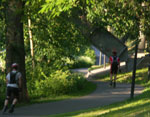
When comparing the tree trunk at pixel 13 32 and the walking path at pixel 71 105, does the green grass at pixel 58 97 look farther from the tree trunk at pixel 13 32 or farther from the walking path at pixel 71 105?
the tree trunk at pixel 13 32

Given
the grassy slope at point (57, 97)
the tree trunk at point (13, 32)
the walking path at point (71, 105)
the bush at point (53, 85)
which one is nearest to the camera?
the walking path at point (71, 105)

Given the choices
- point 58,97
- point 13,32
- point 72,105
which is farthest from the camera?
point 58,97

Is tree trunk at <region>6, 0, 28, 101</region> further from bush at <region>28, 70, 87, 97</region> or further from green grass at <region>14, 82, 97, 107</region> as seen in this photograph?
bush at <region>28, 70, 87, 97</region>

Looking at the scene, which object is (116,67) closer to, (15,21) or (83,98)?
(83,98)

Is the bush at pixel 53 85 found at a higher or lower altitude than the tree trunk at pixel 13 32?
lower

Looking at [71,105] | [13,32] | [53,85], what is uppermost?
[13,32]

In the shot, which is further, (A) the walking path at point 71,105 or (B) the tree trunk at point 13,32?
(B) the tree trunk at point 13,32

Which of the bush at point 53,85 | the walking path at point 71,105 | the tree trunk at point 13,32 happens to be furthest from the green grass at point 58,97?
the tree trunk at point 13,32

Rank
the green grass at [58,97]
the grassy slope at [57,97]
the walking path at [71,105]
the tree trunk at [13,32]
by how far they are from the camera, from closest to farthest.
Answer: the walking path at [71,105], the tree trunk at [13,32], the grassy slope at [57,97], the green grass at [58,97]

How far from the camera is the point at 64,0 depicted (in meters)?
10.9

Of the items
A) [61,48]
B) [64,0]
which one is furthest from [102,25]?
[64,0]

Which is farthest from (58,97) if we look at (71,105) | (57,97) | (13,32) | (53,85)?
(13,32)

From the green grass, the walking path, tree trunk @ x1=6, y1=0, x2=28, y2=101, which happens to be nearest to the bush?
the green grass

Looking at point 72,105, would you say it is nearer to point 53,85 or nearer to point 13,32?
point 13,32
